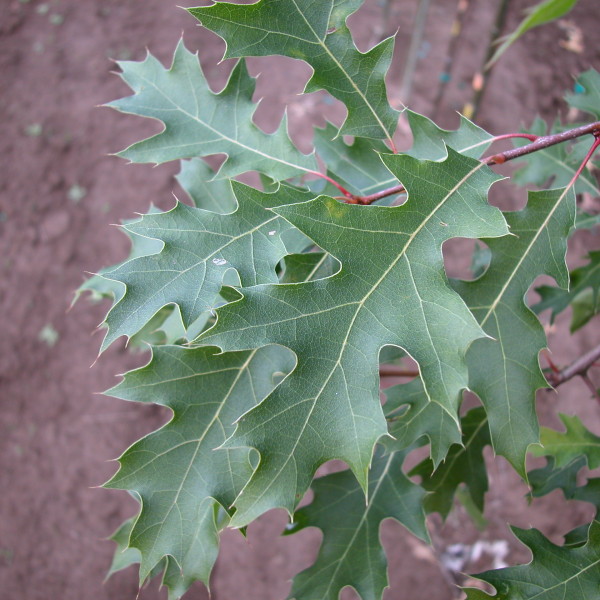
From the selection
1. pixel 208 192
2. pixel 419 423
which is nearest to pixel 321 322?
pixel 419 423

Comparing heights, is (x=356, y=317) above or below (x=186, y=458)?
above

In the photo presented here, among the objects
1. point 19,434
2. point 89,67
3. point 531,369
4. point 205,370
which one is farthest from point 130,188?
point 531,369

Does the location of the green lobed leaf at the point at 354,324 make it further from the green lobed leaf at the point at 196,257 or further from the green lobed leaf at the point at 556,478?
the green lobed leaf at the point at 556,478

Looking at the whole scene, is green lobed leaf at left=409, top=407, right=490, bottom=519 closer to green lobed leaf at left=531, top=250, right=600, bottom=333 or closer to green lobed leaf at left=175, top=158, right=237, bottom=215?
green lobed leaf at left=531, top=250, right=600, bottom=333

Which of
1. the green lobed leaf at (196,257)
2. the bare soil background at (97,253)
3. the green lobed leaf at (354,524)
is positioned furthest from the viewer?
the bare soil background at (97,253)

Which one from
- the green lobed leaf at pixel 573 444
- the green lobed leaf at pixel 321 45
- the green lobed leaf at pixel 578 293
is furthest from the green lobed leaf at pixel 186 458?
the green lobed leaf at pixel 578 293

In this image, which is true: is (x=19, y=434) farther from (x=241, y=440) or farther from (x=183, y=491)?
(x=241, y=440)

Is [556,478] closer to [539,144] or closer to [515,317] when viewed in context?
[515,317]
